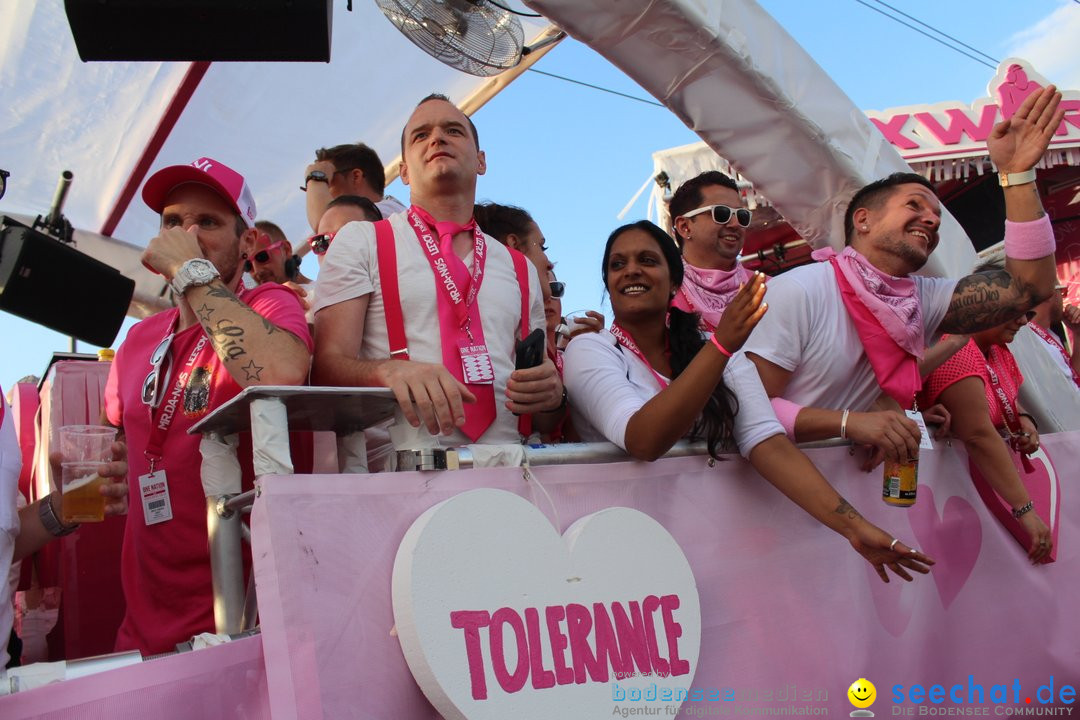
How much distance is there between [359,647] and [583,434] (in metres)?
1.06

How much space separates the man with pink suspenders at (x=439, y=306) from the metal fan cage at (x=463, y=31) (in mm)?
1787

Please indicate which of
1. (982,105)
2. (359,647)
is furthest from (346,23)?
(982,105)

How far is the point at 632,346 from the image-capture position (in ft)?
8.36

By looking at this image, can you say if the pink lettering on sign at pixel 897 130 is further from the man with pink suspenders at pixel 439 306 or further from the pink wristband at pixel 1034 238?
the man with pink suspenders at pixel 439 306

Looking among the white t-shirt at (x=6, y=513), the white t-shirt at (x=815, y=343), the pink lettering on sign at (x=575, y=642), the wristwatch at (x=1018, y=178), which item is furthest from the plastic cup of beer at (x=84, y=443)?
the wristwatch at (x=1018, y=178)

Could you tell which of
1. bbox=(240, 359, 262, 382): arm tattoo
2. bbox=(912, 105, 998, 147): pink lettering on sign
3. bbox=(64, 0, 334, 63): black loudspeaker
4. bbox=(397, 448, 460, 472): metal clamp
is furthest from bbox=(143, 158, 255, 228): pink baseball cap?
bbox=(912, 105, 998, 147): pink lettering on sign

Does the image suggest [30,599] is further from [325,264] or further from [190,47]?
[190,47]

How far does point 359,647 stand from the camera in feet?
4.98

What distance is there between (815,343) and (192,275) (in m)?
1.79

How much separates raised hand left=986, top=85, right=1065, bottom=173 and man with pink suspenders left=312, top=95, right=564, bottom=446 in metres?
1.62

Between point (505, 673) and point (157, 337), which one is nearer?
point (505, 673)

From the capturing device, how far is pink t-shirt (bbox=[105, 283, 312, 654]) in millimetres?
2117

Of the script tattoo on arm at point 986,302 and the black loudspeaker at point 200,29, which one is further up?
the black loudspeaker at point 200,29

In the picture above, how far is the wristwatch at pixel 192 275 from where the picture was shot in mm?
2023
